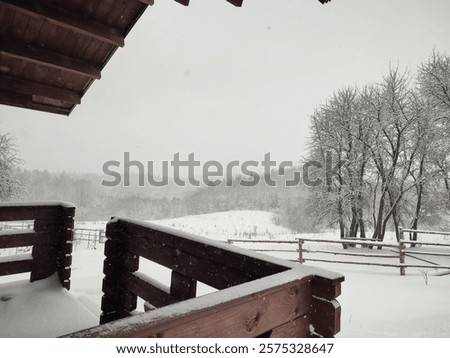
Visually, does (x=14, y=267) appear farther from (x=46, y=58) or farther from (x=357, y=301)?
(x=357, y=301)

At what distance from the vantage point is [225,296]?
1128mm

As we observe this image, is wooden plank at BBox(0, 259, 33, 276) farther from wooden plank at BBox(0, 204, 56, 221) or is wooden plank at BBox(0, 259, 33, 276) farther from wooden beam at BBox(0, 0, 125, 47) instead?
wooden beam at BBox(0, 0, 125, 47)

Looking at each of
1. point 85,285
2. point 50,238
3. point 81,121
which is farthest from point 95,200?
point 81,121

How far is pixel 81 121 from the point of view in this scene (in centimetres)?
16500

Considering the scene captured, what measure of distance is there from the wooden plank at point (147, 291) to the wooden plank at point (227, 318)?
1.14 metres

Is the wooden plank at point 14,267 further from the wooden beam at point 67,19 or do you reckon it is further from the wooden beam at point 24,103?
the wooden beam at point 67,19

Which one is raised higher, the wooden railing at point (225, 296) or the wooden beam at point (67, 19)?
the wooden beam at point (67, 19)

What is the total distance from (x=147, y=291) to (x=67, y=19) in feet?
8.65

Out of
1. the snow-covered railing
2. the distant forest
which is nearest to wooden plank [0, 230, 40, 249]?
the snow-covered railing

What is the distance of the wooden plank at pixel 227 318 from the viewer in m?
0.88

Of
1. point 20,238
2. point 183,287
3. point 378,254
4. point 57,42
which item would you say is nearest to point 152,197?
point 378,254

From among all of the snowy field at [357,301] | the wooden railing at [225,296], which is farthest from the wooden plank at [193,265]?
the snowy field at [357,301]

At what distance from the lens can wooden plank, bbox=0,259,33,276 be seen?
3291 mm
